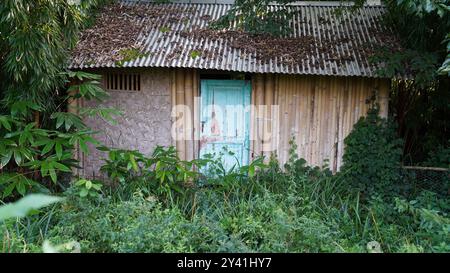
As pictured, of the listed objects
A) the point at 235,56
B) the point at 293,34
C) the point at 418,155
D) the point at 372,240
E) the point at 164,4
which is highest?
the point at 164,4

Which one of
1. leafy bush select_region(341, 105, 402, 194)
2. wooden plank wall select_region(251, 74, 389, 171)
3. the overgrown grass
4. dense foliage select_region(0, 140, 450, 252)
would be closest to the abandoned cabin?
wooden plank wall select_region(251, 74, 389, 171)

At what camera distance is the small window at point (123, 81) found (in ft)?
23.7

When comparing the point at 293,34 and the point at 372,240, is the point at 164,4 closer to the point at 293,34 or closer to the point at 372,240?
the point at 293,34

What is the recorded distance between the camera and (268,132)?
721cm

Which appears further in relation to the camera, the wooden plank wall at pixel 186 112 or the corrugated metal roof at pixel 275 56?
the wooden plank wall at pixel 186 112

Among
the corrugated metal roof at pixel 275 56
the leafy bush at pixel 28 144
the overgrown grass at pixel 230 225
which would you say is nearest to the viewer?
the overgrown grass at pixel 230 225

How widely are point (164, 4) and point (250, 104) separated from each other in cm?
285

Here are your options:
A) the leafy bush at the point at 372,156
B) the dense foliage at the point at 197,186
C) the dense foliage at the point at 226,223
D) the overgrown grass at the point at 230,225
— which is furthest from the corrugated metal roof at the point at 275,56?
the overgrown grass at the point at 230,225

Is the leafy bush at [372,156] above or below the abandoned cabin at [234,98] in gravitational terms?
below

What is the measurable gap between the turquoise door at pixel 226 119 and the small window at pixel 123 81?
3.63ft

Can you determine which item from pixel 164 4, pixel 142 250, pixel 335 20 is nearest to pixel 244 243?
pixel 142 250

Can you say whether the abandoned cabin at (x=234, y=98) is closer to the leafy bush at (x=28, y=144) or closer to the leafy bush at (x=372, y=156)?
the leafy bush at (x=372, y=156)

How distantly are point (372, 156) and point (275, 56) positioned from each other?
2200mm
